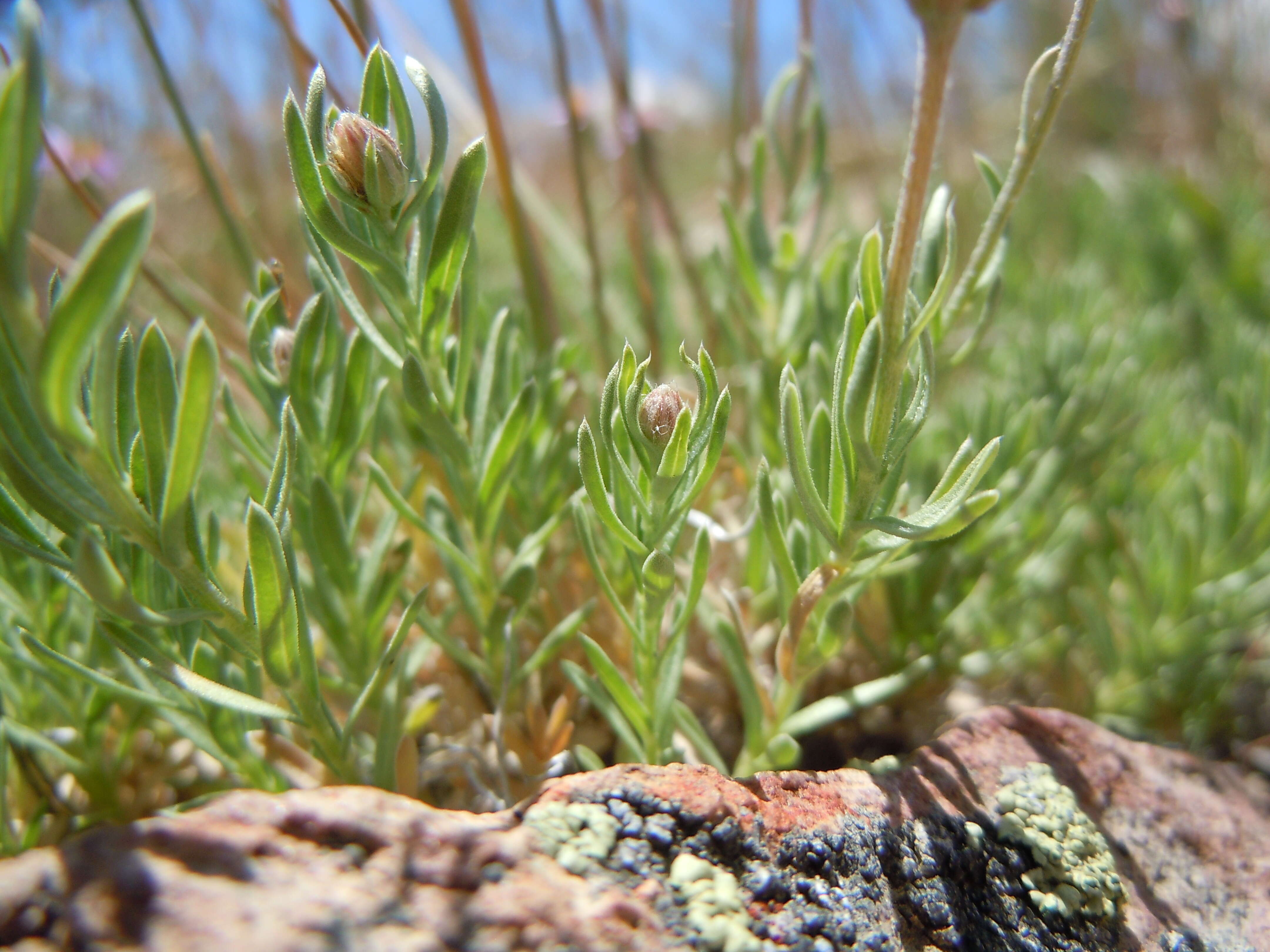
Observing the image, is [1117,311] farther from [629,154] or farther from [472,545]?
[472,545]

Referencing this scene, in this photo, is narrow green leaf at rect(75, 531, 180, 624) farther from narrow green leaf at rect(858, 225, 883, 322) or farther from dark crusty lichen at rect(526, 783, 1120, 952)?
narrow green leaf at rect(858, 225, 883, 322)

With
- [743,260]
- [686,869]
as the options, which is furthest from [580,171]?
[686,869]

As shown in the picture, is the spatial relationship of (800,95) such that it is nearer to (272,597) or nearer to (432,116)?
(432,116)

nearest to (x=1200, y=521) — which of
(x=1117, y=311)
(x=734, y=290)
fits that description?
(x=734, y=290)

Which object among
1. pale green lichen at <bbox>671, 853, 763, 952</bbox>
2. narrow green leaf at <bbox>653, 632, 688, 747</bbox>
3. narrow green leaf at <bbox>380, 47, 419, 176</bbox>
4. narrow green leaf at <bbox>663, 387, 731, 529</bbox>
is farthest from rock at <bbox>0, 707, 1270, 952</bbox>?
narrow green leaf at <bbox>380, 47, 419, 176</bbox>

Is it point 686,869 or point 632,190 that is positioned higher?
point 632,190

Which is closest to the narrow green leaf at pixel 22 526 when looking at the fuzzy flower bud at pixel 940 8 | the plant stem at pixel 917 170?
the plant stem at pixel 917 170
